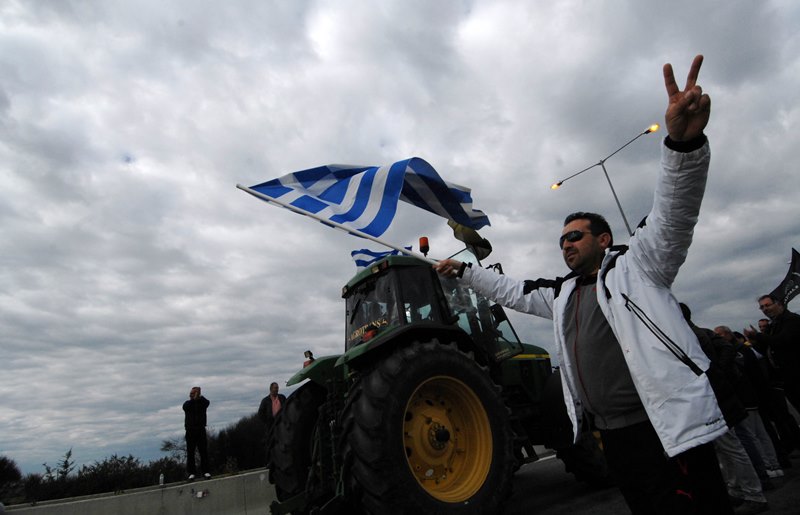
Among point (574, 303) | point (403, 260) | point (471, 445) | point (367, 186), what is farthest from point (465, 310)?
point (574, 303)

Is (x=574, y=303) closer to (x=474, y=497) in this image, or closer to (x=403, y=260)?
(x=474, y=497)

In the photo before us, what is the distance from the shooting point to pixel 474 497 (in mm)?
3508

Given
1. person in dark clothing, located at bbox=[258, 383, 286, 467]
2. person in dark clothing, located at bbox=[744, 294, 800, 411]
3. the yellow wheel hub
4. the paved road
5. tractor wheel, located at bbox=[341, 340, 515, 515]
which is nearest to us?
tractor wheel, located at bbox=[341, 340, 515, 515]

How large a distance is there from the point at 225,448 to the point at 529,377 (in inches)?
278

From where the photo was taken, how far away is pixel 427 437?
12.1 feet

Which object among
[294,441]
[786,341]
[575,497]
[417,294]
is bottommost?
[575,497]

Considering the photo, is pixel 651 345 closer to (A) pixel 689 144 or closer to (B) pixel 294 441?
(A) pixel 689 144

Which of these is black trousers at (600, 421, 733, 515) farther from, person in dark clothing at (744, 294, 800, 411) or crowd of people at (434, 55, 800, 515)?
person in dark clothing at (744, 294, 800, 411)

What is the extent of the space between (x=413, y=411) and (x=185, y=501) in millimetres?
3761

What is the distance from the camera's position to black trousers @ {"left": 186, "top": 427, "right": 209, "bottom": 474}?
21.8 feet

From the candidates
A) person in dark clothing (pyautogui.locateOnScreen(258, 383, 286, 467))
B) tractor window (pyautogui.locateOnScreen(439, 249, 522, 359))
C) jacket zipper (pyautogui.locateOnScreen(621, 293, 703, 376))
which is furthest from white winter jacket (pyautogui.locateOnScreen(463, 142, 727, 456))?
person in dark clothing (pyautogui.locateOnScreen(258, 383, 286, 467))

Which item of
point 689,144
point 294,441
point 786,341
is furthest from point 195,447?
point 786,341

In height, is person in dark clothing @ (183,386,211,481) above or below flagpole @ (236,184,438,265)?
below

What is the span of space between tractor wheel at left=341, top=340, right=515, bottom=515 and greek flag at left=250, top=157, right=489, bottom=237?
1.21 meters
